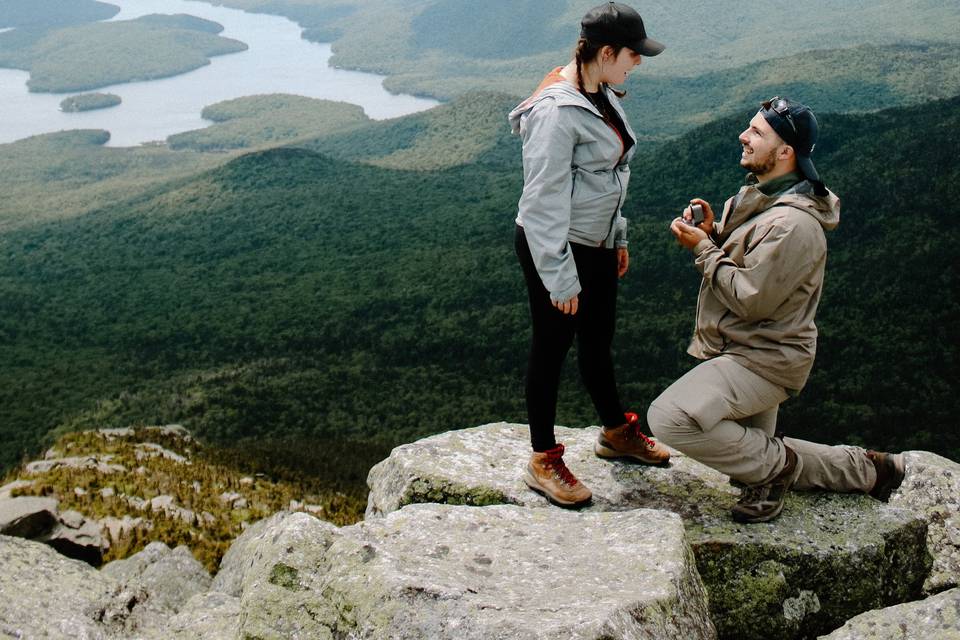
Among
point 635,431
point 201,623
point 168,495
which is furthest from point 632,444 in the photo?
point 168,495

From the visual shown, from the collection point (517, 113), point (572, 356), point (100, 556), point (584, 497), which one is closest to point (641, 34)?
point (517, 113)

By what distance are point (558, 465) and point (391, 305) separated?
48678 millimetres

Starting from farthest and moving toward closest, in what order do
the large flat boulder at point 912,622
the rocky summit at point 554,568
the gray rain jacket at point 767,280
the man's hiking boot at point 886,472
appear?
the man's hiking boot at point 886,472
the gray rain jacket at point 767,280
the large flat boulder at point 912,622
the rocky summit at point 554,568

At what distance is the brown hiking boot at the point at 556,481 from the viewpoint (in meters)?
5.28

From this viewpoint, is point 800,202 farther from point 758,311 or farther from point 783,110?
point 758,311

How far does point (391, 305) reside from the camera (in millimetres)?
53594

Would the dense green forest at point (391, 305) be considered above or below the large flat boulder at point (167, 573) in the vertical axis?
below

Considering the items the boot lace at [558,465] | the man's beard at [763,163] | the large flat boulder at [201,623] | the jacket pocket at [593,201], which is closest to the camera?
the man's beard at [763,163]

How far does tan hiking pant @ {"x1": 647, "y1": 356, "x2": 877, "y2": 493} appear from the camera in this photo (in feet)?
15.2

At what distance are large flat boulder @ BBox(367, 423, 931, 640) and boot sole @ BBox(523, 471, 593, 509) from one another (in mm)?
52

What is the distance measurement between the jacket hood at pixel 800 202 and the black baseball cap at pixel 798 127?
0.07m

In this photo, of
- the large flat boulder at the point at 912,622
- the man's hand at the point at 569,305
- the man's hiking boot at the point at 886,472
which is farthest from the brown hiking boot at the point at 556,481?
the man's hiking boot at the point at 886,472

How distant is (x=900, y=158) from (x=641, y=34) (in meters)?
56.8

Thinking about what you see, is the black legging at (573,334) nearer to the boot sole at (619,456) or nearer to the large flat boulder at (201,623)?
the boot sole at (619,456)
